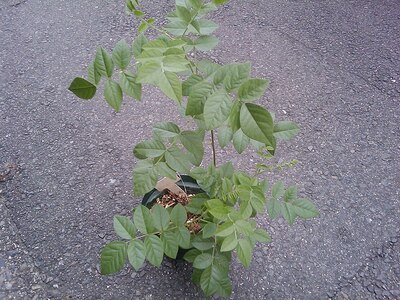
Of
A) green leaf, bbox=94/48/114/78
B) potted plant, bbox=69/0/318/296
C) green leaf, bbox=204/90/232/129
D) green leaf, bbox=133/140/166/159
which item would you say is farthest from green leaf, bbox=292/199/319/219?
green leaf, bbox=94/48/114/78

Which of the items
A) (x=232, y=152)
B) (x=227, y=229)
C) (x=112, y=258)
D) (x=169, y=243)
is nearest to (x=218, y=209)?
(x=227, y=229)

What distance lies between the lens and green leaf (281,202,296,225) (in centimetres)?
118

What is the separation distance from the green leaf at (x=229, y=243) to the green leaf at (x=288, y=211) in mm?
243

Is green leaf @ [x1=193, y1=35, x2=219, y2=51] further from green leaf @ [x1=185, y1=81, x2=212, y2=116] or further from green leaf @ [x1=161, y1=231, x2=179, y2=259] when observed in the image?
green leaf @ [x1=161, y1=231, x2=179, y2=259]

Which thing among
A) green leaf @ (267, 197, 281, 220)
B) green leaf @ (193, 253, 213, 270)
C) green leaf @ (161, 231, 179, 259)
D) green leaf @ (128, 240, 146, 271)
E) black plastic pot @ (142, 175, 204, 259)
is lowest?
black plastic pot @ (142, 175, 204, 259)

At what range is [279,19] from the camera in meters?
2.60

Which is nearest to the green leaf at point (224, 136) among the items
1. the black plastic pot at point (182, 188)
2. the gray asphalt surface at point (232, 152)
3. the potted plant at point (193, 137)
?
the potted plant at point (193, 137)

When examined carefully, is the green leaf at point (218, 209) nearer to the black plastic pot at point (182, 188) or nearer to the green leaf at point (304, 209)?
the green leaf at point (304, 209)

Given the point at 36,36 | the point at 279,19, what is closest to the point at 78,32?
the point at 36,36

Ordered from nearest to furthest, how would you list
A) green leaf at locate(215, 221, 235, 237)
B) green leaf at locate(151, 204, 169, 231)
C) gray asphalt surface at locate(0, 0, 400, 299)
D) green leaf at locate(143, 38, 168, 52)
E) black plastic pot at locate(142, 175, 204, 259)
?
green leaf at locate(143, 38, 168, 52), green leaf at locate(215, 221, 235, 237), green leaf at locate(151, 204, 169, 231), black plastic pot at locate(142, 175, 204, 259), gray asphalt surface at locate(0, 0, 400, 299)

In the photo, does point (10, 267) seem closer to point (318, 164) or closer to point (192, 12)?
point (192, 12)

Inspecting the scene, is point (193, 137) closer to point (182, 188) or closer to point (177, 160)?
point (177, 160)

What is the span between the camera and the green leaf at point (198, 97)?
32.5 inches

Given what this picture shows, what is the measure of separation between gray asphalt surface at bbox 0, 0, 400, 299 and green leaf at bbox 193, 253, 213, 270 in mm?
376
